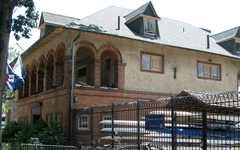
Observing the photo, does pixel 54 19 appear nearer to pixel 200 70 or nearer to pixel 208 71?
pixel 200 70

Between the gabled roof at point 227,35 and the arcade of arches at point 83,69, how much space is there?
36.1 feet

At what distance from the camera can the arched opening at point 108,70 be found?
21.2 m

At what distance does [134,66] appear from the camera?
1988 centimetres

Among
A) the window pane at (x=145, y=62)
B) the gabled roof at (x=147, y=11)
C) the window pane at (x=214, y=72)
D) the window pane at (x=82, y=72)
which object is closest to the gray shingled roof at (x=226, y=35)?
the window pane at (x=214, y=72)

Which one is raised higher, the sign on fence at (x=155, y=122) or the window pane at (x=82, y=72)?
the window pane at (x=82, y=72)

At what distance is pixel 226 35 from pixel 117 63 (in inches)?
487

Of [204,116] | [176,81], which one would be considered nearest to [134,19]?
[176,81]

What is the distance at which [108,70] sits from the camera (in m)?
21.8

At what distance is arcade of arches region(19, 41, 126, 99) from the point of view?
1847 centimetres

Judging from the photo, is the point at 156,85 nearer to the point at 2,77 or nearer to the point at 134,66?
the point at 134,66

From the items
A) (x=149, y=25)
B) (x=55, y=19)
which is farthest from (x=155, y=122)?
(x=55, y=19)

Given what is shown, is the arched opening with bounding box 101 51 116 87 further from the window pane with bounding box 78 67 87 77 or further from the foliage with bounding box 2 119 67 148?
the foliage with bounding box 2 119 67 148

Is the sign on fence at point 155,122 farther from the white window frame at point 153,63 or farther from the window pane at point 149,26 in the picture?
the window pane at point 149,26

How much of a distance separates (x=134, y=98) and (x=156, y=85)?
6.69 ft
